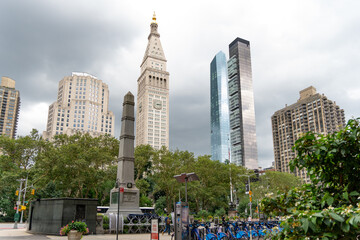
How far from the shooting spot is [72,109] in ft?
516

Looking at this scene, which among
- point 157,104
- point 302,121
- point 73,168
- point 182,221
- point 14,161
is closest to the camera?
point 182,221

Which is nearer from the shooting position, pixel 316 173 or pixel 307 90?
pixel 316 173

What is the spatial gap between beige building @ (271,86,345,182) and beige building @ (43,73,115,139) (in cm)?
10110

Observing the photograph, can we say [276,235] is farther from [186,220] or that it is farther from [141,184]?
[141,184]

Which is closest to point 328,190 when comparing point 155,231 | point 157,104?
point 155,231

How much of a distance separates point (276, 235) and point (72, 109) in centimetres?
16519

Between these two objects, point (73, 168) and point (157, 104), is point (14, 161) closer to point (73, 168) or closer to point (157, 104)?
point (73, 168)

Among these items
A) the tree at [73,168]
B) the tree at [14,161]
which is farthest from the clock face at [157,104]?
the tree at [73,168]

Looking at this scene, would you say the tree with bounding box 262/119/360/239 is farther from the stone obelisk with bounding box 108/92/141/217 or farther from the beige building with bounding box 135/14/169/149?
the beige building with bounding box 135/14/169/149

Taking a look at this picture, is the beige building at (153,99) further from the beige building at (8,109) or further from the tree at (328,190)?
the tree at (328,190)

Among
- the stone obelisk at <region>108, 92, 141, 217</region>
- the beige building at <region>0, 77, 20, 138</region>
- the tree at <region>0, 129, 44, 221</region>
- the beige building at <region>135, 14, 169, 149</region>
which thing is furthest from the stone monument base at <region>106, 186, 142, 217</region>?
the beige building at <region>0, 77, 20, 138</region>

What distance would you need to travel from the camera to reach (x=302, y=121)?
157250mm

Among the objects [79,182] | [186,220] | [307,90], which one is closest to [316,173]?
[186,220]

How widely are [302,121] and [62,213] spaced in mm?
155567
